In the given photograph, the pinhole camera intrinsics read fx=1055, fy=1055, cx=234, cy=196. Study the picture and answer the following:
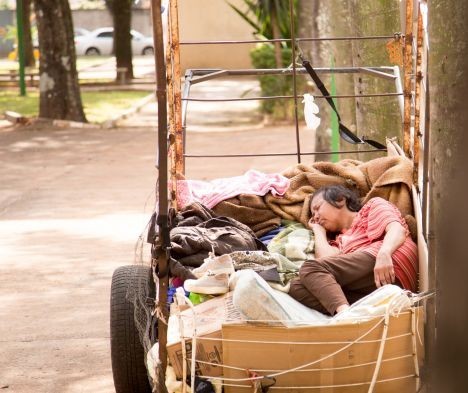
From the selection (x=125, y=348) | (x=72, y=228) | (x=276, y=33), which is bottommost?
(x=72, y=228)

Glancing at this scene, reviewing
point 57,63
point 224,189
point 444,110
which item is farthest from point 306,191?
point 57,63

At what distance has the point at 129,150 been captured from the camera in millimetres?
15391

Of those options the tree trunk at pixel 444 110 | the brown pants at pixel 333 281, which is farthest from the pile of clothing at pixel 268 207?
the tree trunk at pixel 444 110

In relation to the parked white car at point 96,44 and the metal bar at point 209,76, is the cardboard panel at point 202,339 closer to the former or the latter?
the metal bar at point 209,76

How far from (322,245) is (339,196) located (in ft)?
0.90

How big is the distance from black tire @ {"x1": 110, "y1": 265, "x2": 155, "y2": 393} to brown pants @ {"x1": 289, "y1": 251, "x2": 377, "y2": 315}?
0.72 m

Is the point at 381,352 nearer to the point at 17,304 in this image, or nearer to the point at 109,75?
the point at 17,304

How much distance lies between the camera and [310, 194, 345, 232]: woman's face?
15.5 ft

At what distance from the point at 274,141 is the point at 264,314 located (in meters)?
12.5

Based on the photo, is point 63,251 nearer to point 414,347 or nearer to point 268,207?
point 268,207

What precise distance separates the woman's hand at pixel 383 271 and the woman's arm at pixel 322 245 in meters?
0.43

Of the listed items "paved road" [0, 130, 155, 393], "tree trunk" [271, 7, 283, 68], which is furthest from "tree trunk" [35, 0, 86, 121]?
"tree trunk" [271, 7, 283, 68]

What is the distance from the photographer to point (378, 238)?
14.4ft

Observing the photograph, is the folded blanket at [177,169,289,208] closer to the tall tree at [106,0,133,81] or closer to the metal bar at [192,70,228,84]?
the metal bar at [192,70,228,84]
